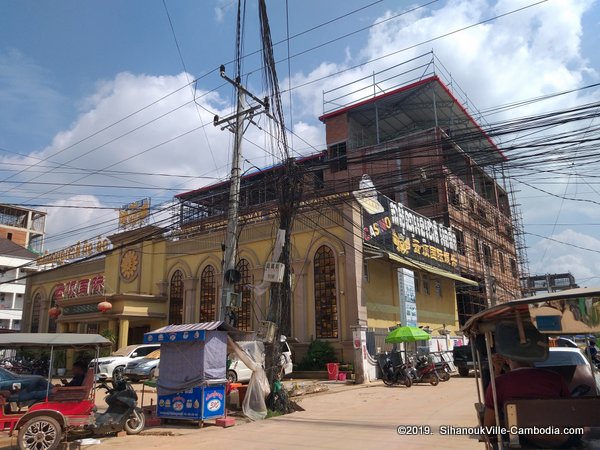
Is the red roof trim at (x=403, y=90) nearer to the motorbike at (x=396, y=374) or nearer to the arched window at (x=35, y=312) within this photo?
the motorbike at (x=396, y=374)

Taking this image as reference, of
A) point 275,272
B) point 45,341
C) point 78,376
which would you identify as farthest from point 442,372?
point 45,341

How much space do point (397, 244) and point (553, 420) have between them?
20.7m

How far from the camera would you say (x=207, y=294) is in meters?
27.5

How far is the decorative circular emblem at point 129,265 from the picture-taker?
101ft

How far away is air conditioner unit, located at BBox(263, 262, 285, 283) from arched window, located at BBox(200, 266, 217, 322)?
14570 mm

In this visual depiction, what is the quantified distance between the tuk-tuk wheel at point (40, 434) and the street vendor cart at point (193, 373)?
293 cm

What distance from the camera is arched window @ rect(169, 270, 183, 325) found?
28625mm

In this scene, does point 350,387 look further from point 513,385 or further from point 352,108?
point 352,108

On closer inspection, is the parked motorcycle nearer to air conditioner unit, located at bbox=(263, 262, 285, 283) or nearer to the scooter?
the scooter

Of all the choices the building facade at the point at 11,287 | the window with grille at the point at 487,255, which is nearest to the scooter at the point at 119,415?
the window with grille at the point at 487,255

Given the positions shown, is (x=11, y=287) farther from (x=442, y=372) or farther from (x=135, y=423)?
(x=135, y=423)

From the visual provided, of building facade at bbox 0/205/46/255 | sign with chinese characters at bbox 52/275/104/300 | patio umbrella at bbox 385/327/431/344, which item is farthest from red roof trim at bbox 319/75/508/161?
building facade at bbox 0/205/46/255

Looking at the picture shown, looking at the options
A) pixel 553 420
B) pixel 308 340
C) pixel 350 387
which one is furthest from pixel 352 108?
pixel 553 420

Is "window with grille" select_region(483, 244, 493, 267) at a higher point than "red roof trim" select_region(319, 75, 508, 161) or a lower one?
lower
